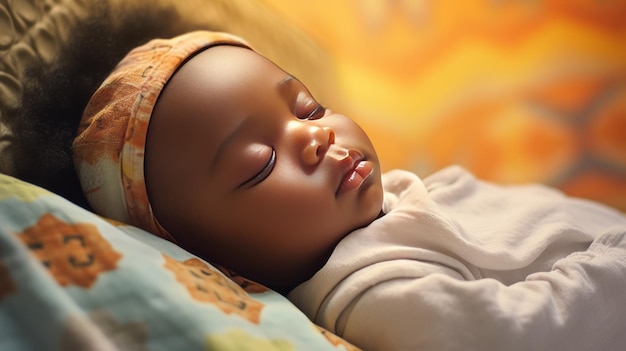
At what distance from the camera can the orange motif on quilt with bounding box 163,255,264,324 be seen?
28.5 inches

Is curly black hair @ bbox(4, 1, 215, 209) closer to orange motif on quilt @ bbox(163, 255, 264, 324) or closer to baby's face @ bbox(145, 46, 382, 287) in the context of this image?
baby's face @ bbox(145, 46, 382, 287)

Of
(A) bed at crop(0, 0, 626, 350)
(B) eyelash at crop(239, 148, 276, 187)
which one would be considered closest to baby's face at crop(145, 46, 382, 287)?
(B) eyelash at crop(239, 148, 276, 187)

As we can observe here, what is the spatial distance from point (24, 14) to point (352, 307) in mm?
670

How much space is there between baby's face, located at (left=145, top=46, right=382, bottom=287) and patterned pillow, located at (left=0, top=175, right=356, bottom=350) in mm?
119

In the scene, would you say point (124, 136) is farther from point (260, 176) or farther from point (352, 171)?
point (352, 171)

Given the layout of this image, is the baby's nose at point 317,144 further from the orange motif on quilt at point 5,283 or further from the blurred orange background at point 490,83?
the blurred orange background at point 490,83

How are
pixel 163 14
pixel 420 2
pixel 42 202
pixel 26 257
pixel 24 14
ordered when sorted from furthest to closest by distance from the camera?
1. pixel 420 2
2. pixel 163 14
3. pixel 24 14
4. pixel 42 202
5. pixel 26 257

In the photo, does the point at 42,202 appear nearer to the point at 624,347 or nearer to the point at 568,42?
the point at 624,347

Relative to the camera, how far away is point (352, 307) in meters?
0.86

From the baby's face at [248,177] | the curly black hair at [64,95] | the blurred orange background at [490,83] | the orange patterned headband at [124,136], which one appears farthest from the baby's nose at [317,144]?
the blurred orange background at [490,83]

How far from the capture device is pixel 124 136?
955 millimetres

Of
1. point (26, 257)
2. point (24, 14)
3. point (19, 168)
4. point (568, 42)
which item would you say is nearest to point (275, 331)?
point (26, 257)

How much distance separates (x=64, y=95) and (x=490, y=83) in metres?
1.10

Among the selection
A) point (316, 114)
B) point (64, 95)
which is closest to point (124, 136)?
point (64, 95)
